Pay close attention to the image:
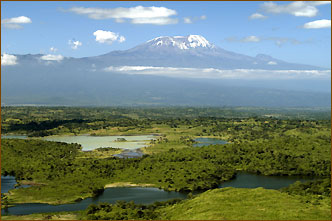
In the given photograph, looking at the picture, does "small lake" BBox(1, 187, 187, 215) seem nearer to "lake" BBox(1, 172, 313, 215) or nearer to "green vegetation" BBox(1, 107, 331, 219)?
"lake" BBox(1, 172, 313, 215)

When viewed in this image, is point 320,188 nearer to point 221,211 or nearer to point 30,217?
point 221,211

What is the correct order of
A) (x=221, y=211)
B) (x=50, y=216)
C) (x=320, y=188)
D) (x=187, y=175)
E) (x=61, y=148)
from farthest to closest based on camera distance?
1. (x=61, y=148)
2. (x=187, y=175)
3. (x=320, y=188)
4. (x=50, y=216)
5. (x=221, y=211)

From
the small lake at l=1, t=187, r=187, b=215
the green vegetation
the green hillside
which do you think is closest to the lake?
the small lake at l=1, t=187, r=187, b=215

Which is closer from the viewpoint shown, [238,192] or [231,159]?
[238,192]

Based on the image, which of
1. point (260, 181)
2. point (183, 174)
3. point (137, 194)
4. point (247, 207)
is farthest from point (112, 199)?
point (260, 181)

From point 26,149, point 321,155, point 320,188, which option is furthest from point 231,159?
point 26,149
